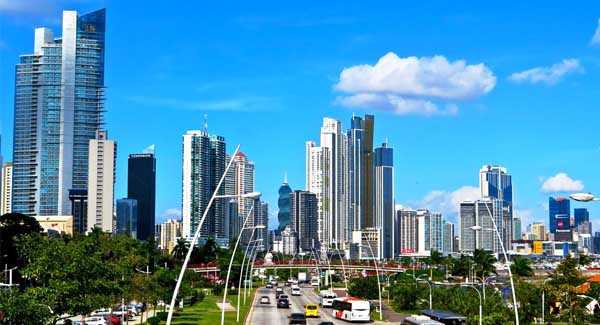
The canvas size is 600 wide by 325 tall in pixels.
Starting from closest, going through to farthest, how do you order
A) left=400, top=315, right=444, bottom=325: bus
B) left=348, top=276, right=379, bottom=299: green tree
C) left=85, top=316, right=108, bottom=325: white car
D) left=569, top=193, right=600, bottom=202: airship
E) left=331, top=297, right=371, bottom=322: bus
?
1. left=569, top=193, right=600, bottom=202: airship
2. left=400, top=315, right=444, bottom=325: bus
3. left=85, top=316, right=108, bottom=325: white car
4. left=331, top=297, right=371, bottom=322: bus
5. left=348, top=276, right=379, bottom=299: green tree

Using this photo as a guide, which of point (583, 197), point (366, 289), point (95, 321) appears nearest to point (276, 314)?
point (95, 321)

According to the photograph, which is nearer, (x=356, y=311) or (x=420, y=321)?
(x=420, y=321)

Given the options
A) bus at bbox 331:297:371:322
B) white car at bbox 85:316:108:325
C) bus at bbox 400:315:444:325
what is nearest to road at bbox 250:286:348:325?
bus at bbox 331:297:371:322

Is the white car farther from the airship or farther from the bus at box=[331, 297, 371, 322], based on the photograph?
the airship

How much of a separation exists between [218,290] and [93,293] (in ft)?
378

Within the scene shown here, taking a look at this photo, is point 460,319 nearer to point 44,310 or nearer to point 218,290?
point 44,310

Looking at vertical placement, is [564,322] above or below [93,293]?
below

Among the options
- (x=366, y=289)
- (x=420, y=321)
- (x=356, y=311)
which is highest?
(x=420, y=321)

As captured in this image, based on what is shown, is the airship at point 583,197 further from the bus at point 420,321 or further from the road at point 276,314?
the road at point 276,314

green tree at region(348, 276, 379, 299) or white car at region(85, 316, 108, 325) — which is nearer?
white car at region(85, 316, 108, 325)

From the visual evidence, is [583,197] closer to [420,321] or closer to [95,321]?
[420,321]

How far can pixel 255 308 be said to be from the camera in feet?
380

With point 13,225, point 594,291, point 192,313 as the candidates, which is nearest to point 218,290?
point 13,225

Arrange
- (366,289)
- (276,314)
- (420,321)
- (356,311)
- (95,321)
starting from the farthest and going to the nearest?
(366,289), (276,314), (356,311), (95,321), (420,321)
